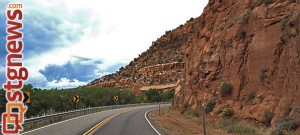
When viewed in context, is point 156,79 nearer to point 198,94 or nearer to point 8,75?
point 198,94

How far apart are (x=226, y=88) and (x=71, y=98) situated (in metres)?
41.6

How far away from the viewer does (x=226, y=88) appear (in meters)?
26.5

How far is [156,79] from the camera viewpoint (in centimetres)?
12244

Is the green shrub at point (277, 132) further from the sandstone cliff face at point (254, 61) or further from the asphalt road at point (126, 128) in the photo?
the asphalt road at point (126, 128)

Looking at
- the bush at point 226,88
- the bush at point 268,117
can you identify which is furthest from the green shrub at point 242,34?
the bush at point 268,117

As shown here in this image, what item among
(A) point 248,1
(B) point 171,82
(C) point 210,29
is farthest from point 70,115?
(B) point 171,82

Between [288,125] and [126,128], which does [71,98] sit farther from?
[288,125]

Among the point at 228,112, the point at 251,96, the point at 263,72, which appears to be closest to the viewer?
the point at 263,72

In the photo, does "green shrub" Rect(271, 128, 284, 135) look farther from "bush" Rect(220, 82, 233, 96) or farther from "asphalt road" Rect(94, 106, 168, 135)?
"bush" Rect(220, 82, 233, 96)

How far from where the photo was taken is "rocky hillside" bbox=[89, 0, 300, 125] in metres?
18.4

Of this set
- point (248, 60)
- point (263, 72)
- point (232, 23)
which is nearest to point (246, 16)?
point (232, 23)

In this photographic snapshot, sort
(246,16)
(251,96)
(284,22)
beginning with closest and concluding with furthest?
(284,22), (251,96), (246,16)

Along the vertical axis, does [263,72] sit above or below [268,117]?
above

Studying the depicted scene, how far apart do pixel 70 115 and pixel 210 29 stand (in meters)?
17.5
